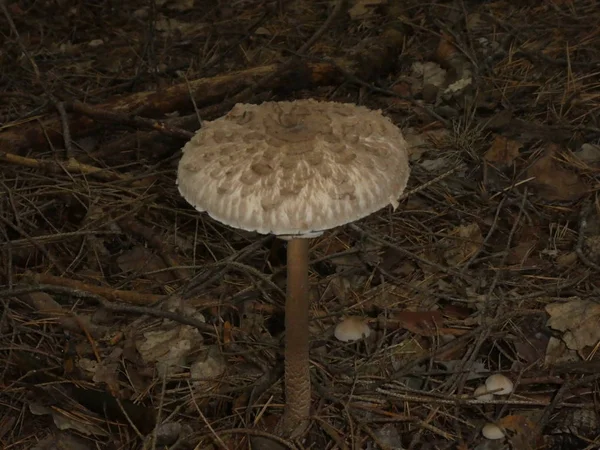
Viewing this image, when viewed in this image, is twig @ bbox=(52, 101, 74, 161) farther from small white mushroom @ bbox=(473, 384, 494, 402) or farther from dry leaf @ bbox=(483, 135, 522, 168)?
small white mushroom @ bbox=(473, 384, 494, 402)

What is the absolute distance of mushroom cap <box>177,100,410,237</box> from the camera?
7.51 feet

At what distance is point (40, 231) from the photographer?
4.18 metres

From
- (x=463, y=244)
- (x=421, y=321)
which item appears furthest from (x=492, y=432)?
(x=463, y=244)

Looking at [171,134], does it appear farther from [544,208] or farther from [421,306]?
[544,208]

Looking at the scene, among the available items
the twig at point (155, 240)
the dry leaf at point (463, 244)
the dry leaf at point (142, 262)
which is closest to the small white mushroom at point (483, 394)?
the dry leaf at point (463, 244)

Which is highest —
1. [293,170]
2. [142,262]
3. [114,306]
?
[293,170]

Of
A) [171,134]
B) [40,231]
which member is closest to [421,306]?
[171,134]

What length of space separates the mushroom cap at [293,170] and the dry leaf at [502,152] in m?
2.10

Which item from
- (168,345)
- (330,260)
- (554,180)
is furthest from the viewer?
(554,180)

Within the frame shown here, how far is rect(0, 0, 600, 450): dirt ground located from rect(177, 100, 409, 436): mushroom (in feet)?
3.45

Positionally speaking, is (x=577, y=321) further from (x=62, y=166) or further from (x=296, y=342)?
(x=62, y=166)

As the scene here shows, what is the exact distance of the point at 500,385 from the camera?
3.16 meters

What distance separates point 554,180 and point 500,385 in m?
1.69

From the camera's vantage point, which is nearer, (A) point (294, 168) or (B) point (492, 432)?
(A) point (294, 168)
